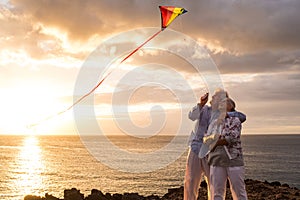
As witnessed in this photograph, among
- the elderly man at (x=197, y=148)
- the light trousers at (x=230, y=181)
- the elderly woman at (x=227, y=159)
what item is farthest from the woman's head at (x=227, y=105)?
the light trousers at (x=230, y=181)

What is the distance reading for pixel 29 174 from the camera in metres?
71.6

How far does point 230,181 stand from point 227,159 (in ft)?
1.29

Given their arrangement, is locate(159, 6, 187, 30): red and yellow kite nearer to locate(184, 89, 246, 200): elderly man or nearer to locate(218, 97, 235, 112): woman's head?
locate(184, 89, 246, 200): elderly man

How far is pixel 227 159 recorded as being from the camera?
693 centimetres

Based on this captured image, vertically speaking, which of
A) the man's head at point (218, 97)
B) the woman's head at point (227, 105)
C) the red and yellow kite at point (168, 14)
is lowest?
the woman's head at point (227, 105)

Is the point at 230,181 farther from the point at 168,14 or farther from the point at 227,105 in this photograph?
the point at 168,14

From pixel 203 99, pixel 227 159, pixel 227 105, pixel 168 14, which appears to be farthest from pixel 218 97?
pixel 168 14

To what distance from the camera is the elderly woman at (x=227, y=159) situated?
22.7ft

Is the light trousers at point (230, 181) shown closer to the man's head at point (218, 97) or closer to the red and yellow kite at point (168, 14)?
the man's head at point (218, 97)

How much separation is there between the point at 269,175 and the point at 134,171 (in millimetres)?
23920

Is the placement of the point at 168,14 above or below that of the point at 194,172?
above

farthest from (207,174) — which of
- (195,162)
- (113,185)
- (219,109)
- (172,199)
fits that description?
(113,185)

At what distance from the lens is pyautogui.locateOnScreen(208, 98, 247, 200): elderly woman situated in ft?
22.7

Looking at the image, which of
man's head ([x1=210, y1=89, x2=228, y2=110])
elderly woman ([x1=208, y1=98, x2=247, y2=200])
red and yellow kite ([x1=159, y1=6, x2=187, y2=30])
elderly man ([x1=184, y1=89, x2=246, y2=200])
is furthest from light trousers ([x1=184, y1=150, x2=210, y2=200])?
red and yellow kite ([x1=159, y1=6, x2=187, y2=30])
